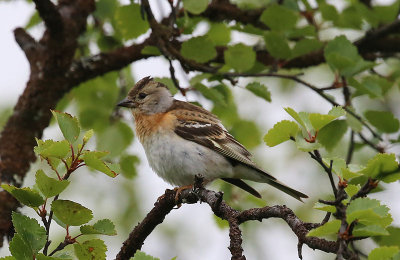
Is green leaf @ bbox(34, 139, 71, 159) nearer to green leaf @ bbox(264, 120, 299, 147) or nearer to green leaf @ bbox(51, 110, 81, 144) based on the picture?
green leaf @ bbox(51, 110, 81, 144)

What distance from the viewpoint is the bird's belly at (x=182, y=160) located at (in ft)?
20.0

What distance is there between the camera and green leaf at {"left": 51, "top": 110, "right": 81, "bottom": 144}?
11.0 feet

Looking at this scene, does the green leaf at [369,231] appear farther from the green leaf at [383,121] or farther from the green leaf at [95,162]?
the green leaf at [383,121]

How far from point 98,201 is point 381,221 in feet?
26.0

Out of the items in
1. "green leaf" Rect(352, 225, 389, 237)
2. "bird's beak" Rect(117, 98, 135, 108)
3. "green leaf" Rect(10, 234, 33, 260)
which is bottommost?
"green leaf" Rect(10, 234, 33, 260)

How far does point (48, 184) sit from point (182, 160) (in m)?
2.94

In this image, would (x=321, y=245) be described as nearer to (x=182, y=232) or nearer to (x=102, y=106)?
(x=102, y=106)

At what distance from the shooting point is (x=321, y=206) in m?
2.79

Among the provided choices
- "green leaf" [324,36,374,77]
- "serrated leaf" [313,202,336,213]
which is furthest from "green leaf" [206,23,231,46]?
"serrated leaf" [313,202,336,213]

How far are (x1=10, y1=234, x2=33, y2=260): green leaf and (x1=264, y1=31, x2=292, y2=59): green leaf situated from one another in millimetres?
3343

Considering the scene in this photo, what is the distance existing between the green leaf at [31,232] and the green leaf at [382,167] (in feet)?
5.53

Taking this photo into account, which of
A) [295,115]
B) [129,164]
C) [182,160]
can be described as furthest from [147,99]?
[295,115]

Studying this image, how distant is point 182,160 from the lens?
6.11 meters

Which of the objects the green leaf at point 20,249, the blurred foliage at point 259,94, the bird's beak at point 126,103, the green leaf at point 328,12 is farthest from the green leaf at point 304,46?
the green leaf at point 20,249
